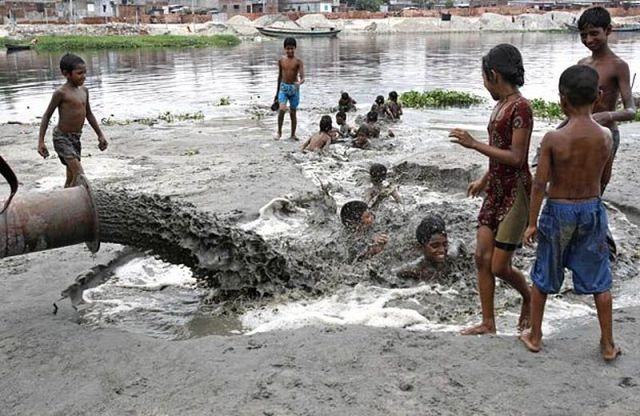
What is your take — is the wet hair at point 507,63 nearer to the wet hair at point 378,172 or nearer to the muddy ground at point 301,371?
the muddy ground at point 301,371

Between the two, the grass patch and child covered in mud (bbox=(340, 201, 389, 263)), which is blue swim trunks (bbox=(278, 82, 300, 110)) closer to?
child covered in mud (bbox=(340, 201, 389, 263))

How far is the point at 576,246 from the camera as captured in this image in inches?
A: 140

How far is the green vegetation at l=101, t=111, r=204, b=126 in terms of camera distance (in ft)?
46.8

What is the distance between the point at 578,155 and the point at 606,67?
6.96 feet

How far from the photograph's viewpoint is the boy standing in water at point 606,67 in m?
4.93

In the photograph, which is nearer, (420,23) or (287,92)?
(287,92)

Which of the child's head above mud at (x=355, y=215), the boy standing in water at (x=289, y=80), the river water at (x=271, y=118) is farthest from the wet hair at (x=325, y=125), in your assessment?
the child's head above mud at (x=355, y=215)

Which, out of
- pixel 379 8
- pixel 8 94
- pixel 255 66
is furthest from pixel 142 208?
pixel 379 8

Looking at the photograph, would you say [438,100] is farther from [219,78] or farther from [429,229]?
[429,229]

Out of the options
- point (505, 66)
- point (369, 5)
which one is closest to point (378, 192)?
point (505, 66)

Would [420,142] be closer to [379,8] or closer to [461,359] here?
[461,359]

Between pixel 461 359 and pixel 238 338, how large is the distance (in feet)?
4.68

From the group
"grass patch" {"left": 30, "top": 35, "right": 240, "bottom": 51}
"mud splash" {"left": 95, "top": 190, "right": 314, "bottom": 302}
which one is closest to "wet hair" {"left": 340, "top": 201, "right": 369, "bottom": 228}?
"mud splash" {"left": 95, "top": 190, "right": 314, "bottom": 302}

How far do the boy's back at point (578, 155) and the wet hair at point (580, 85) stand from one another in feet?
0.34
